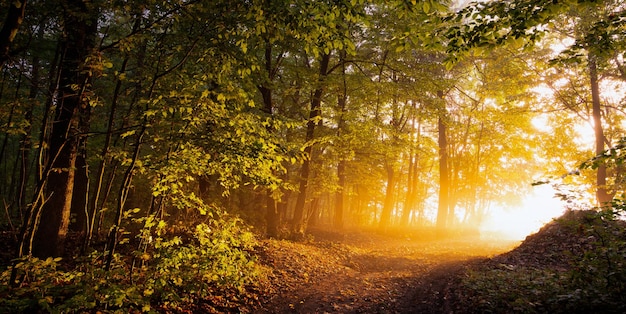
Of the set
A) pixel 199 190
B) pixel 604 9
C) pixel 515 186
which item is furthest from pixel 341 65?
pixel 515 186

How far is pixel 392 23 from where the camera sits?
42.2ft

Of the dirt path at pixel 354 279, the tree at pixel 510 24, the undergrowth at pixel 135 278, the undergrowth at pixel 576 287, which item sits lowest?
the dirt path at pixel 354 279

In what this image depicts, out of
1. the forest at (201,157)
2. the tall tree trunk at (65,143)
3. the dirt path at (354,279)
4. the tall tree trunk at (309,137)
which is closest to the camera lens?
the forest at (201,157)

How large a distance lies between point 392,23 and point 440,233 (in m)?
16.9

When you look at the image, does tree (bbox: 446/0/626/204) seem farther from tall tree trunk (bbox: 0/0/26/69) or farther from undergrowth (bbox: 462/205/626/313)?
tall tree trunk (bbox: 0/0/26/69)

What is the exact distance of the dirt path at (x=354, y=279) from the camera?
8.07 m

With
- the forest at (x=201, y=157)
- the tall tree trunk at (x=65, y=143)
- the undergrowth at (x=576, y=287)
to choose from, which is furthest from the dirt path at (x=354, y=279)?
the tall tree trunk at (x=65, y=143)

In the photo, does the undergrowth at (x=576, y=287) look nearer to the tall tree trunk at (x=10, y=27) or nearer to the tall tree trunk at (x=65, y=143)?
the tall tree trunk at (x=10, y=27)

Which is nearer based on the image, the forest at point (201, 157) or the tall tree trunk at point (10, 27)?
the tall tree trunk at point (10, 27)

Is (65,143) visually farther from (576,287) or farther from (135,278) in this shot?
(576,287)

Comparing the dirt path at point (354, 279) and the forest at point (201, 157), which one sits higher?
the forest at point (201, 157)

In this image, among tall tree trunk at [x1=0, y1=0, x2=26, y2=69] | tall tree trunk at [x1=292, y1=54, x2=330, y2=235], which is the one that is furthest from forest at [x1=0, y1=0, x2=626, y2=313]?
tall tree trunk at [x1=292, y1=54, x2=330, y2=235]

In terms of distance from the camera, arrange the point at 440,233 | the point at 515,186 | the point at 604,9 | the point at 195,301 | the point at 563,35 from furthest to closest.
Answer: the point at 515,186 → the point at 440,233 → the point at 563,35 → the point at 604,9 → the point at 195,301

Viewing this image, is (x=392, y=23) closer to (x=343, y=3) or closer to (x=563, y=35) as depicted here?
(x=343, y=3)
